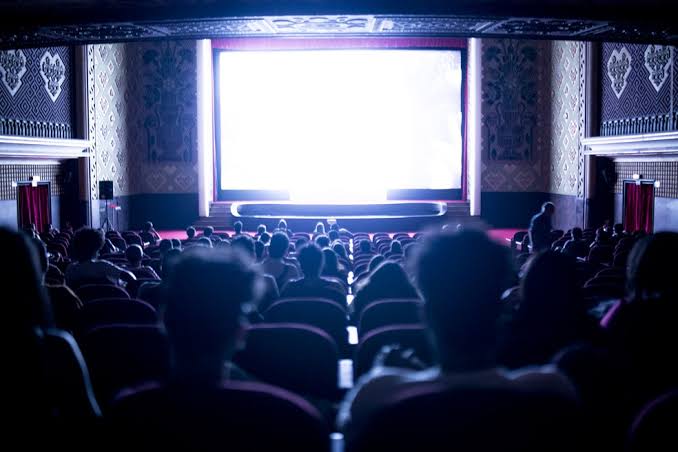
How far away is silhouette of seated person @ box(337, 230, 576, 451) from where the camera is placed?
4.72 ft

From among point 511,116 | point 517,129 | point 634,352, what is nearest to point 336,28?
point 634,352

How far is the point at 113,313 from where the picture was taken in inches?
151

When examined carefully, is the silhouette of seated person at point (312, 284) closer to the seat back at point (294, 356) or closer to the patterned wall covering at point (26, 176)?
the seat back at point (294, 356)

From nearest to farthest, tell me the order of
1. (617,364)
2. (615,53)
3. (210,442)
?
(210,442) < (617,364) < (615,53)

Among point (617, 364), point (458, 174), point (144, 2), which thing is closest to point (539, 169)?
point (458, 174)

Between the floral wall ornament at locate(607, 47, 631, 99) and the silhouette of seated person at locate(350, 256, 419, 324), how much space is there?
12591mm

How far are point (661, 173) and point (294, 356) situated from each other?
42.4 feet

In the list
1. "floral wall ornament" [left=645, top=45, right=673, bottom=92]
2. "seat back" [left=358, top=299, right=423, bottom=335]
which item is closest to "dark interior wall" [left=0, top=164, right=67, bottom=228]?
"seat back" [left=358, top=299, right=423, bottom=335]

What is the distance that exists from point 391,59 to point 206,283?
19.7 m

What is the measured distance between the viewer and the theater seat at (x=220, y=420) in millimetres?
1593

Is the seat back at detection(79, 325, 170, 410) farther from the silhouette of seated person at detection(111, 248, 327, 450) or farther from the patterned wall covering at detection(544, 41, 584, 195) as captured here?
the patterned wall covering at detection(544, 41, 584, 195)

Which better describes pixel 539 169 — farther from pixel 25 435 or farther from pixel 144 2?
pixel 25 435

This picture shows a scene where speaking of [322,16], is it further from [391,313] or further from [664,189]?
[664,189]

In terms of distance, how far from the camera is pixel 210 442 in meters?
1.59
